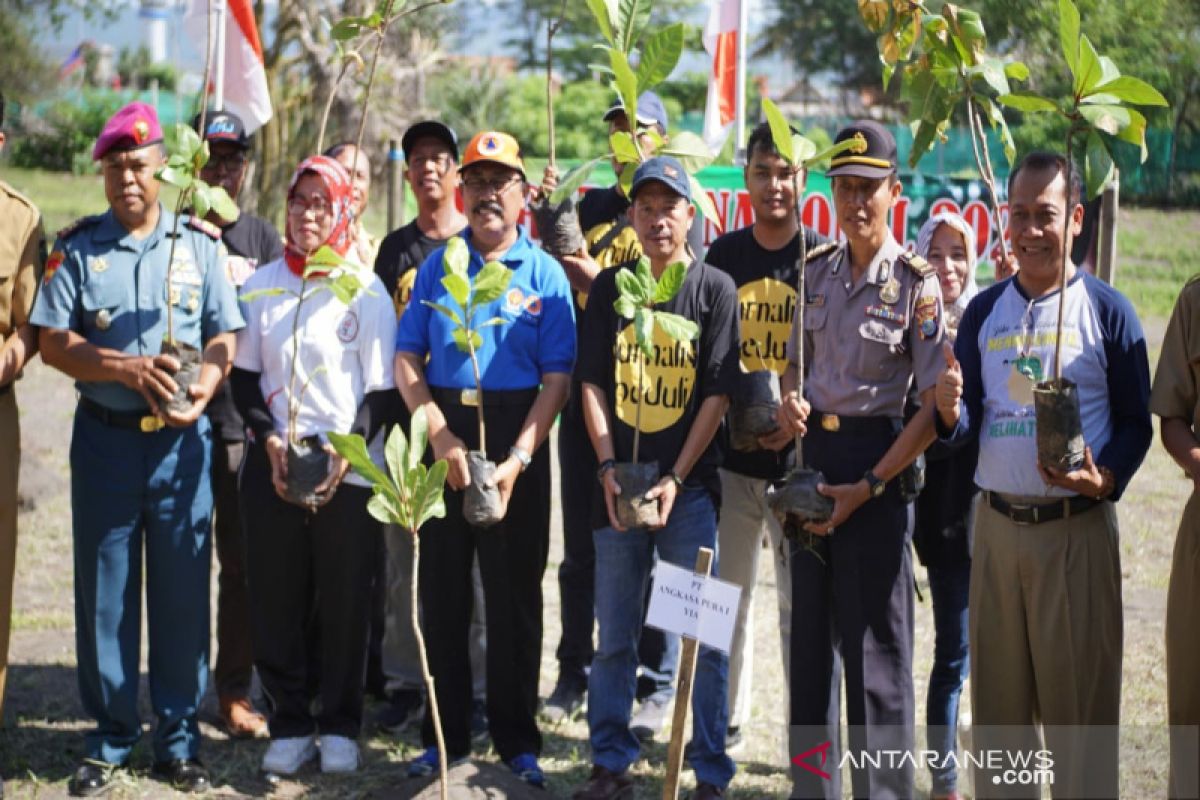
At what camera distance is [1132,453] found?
3.92m

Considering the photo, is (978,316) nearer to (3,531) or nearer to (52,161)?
(3,531)

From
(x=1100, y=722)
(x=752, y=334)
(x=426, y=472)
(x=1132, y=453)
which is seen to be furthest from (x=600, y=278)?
(x=1100, y=722)

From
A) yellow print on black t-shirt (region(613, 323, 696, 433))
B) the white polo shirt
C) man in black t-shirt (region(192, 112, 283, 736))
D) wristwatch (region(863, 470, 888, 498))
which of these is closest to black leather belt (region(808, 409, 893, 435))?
wristwatch (region(863, 470, 888, 498))

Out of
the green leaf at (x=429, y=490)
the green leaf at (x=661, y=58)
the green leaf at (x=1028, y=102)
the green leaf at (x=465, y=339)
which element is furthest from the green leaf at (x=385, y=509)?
the green leaf at (x=1028, y=102)

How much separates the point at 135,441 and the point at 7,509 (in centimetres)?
49

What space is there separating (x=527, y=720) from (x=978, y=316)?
2137 mm

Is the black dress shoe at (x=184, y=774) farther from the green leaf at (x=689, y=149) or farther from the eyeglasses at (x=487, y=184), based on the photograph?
the green leaf at (x=689, y=149)

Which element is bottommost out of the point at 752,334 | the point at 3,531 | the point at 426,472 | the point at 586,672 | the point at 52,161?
the point at 586,672

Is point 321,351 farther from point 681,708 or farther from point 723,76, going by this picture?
point 723,76

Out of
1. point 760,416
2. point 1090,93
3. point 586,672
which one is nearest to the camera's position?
point 1090,93

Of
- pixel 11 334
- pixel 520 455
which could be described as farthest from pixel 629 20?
pixel 11 334

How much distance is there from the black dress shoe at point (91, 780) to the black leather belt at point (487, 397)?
1.78 m

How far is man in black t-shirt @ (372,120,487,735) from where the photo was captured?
5.59m

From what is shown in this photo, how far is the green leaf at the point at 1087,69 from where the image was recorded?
3621mm
